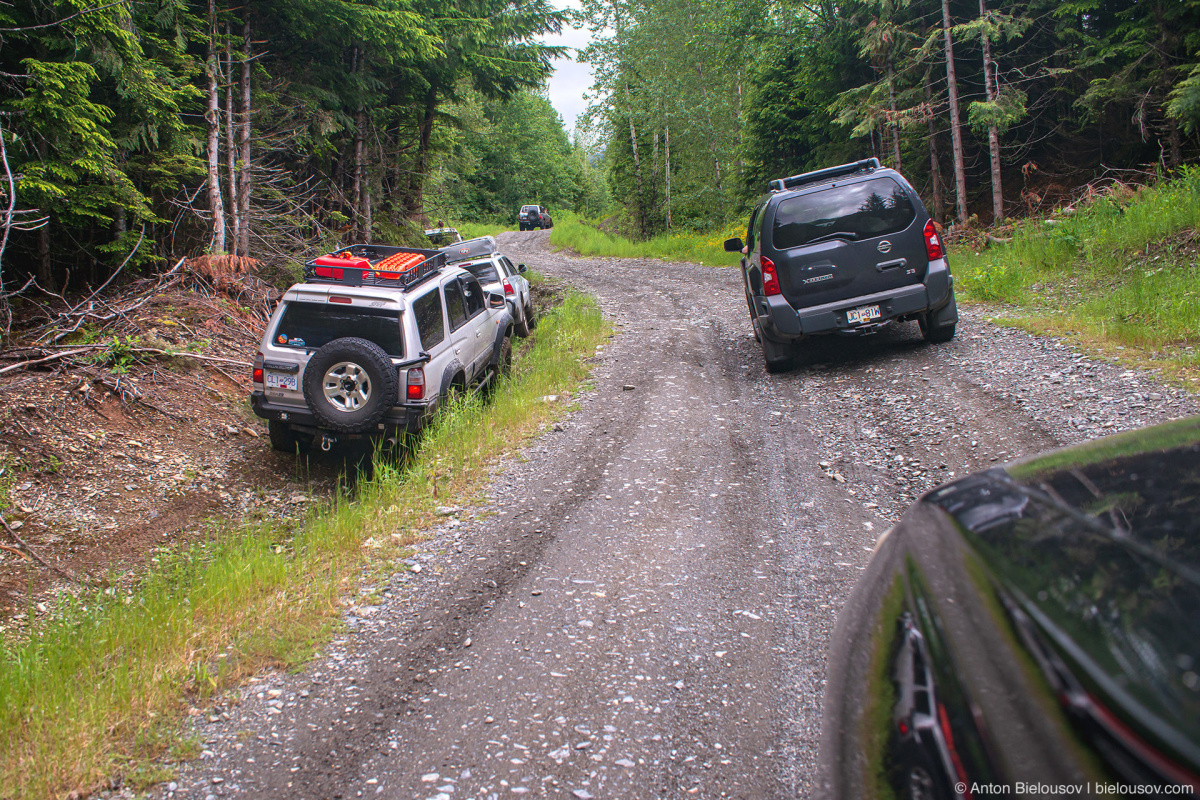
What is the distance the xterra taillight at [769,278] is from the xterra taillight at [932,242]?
1.70m

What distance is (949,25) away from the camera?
16.6 metres

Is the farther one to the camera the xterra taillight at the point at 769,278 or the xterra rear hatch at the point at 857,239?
the xterra taillight at the point at 769,278

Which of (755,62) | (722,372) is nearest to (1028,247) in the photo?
(722,372)

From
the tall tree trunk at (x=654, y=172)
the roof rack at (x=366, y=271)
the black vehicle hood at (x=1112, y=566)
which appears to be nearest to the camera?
the black vehicle hood at (x=1112, y=566)

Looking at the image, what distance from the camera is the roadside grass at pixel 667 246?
79.0ft

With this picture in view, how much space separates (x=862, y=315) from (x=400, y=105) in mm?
15124

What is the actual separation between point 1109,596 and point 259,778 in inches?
117

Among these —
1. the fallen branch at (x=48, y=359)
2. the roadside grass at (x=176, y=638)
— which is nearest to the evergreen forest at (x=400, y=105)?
the fallen branch at (x=48, y=359)

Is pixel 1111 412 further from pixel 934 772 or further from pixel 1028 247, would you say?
pixel 1028 247

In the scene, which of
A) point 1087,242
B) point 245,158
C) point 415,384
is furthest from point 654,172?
point 415,384

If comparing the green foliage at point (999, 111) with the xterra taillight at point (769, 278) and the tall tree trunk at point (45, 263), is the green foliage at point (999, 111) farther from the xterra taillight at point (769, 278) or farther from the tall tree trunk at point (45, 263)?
the tall tree trunk at point (45, 263)

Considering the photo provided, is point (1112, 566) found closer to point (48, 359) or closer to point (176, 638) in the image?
point (176, 638)

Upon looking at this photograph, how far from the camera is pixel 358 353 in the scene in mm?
6891

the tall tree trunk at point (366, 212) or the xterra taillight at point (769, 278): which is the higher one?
the tall tree trunk at point (366, 212)
